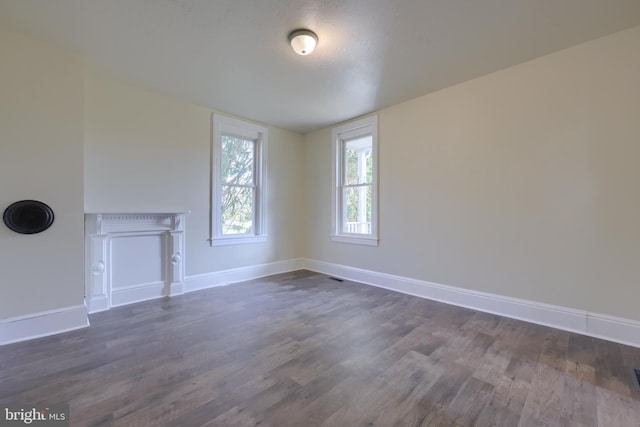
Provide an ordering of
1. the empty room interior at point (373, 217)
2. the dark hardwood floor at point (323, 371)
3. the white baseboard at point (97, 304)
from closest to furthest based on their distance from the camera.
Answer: the dark hardwood floor at point (323, 371)
the empty room interior at point (373, 217)
the white baseboard at point (97, 304)

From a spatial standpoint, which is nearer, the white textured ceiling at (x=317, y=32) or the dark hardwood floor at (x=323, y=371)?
the dark hardwood floor at (x=323, y=371)

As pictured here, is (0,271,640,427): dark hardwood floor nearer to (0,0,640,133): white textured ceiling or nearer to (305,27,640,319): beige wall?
(305,27,640,319): beige wall

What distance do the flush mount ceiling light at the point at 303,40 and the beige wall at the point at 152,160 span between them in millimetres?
2073

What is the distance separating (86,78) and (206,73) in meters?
1.30

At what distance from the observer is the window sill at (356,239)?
406 centimetres

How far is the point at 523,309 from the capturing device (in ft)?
Answer: 8.92

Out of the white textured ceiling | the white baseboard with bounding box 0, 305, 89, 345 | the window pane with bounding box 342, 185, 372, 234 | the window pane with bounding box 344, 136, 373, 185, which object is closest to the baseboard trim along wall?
the white baseboard with bounding box 0, 305, 89, 345

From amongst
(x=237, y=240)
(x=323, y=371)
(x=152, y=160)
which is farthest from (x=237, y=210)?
(x=323, y=371)

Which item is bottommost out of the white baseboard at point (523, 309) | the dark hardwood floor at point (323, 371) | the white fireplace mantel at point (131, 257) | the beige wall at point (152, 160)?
the dark hardwood floor at point (323, 371)

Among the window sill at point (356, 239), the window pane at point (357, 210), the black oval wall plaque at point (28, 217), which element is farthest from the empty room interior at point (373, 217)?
→ the window pane at point (357, 210)

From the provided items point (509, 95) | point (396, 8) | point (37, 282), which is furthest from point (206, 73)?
point (509, 95)

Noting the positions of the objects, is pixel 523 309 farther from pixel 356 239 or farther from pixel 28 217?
pixel 28 217

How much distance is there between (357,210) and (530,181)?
2.42m

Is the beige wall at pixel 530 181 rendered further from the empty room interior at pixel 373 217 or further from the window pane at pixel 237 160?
the window pane at pixel 237 160
